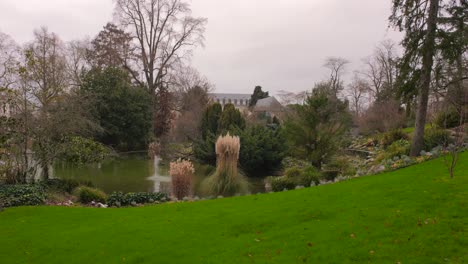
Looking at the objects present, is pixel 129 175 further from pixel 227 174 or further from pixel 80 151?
pixel 227 174

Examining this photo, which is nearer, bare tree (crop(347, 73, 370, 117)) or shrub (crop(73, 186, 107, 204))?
shrub (crop(73, 186, 107, 204))

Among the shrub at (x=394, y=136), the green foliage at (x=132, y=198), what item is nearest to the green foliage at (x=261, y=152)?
the green foliage at (x=132, y=198)

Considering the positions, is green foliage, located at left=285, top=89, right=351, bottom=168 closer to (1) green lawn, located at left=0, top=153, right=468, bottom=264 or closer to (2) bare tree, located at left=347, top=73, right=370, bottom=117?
(1) green lawn, located at left=0, top=153, right=468, bottom=264

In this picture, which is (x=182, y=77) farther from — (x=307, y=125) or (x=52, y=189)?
(x=52, y=189)

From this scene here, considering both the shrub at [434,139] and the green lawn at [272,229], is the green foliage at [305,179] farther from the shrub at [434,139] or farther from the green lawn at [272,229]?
the shrub at [434,139]

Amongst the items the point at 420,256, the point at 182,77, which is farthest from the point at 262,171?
the point at 182,77

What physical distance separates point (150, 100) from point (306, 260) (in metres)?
20.4

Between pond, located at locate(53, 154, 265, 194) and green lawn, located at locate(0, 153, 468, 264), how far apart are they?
3964 millimetres

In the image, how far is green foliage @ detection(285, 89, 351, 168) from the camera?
11969 mm

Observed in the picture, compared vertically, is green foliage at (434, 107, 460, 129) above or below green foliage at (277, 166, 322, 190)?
above

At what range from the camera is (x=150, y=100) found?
22.7 metres

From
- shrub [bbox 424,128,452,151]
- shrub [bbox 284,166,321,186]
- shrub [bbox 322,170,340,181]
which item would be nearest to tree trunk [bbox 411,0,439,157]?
shrub [bbox 424,128,452,151]

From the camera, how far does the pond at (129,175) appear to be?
35.6 feet

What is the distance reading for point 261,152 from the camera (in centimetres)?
1315
